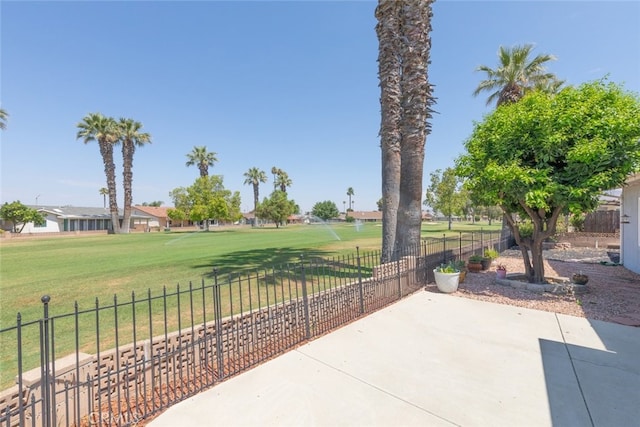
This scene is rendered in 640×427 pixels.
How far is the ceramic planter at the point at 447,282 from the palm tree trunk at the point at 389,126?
2.53 m

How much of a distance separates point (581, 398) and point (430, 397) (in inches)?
63.8

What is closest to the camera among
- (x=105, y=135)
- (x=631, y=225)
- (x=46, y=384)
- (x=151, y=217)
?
(x=46, y=384)

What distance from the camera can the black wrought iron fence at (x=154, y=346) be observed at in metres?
2.82

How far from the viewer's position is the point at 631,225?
9969 millimetres

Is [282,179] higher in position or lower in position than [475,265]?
higher

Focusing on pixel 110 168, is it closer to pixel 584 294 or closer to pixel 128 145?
pixel 128 145

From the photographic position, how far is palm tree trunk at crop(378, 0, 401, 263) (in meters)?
9.98

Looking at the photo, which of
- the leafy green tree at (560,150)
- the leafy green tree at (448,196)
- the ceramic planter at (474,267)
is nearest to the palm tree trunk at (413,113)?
the leafy green tree at (560,150)

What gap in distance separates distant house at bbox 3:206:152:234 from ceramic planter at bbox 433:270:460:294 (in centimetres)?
5855

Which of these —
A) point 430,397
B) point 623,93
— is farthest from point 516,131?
point 430,397

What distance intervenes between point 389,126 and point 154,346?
910 centimetres

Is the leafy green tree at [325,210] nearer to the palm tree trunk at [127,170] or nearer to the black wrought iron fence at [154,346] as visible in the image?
the palm tree trunk at [127,170]

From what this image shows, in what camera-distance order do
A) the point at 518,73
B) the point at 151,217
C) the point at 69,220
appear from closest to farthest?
the point at 518,73 < the point at 69,220 < the point at 151,217

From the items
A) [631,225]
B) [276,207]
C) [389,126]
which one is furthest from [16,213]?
[631,225]
